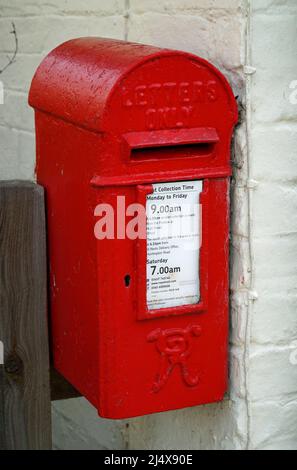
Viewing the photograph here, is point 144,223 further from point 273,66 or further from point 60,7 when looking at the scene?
point 60,7

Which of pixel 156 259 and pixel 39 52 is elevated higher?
pixel 39 52

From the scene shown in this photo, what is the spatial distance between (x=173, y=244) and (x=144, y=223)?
102mm

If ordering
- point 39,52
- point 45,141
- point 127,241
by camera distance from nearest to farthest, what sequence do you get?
point 127,241
point 45,141
point 39,52

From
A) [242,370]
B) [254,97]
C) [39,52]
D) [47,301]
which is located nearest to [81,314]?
[47,301]

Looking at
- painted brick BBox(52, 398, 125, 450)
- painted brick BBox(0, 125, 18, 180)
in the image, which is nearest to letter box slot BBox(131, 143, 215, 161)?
painted brick BBox(52, 398, 125, 450)

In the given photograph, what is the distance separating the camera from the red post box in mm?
1907

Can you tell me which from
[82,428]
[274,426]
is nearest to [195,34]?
[274,426]

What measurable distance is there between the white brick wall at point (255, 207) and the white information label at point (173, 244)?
14 cm

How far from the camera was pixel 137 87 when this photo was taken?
189 cm

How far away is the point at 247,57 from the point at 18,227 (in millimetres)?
687

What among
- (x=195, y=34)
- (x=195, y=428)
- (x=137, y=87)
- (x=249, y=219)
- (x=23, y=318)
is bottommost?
(x=195, y=428)

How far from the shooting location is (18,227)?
84.8 inches

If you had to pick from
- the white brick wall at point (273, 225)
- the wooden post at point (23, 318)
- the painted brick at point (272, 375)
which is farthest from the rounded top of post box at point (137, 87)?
the painted brick at point (272, 375)
